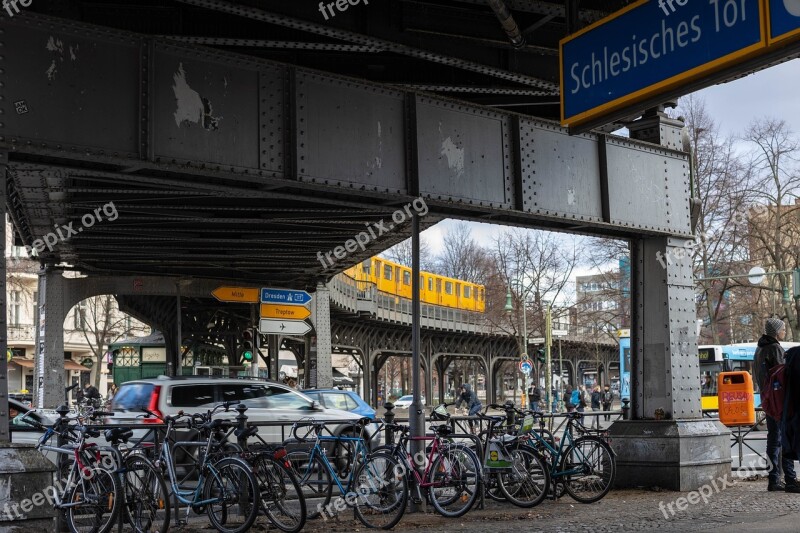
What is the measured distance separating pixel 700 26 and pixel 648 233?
243 inches

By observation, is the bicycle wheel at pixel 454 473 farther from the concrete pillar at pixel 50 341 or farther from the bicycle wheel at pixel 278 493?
the concrete pillar at pixel 50 341

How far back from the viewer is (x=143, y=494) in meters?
8.73

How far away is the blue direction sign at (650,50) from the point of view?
6.86m

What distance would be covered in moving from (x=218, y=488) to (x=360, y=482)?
1629mm

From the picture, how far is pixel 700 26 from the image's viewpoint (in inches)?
282

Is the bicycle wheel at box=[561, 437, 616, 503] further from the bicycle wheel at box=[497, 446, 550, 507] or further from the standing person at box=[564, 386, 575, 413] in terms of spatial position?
the standing person at box=[564, 386, 575, 413]

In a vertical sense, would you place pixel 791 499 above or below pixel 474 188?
below

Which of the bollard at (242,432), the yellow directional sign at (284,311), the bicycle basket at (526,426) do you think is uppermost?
the yellow directional sign at (284,311)

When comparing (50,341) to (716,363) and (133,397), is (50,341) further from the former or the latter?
(716,363)

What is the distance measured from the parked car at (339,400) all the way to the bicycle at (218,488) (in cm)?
912

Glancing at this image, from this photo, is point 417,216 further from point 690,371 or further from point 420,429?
point 690,371

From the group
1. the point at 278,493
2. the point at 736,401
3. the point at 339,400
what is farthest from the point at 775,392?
the point at 339,400

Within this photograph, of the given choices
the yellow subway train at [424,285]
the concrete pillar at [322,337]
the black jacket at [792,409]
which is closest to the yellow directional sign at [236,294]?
the concrete pillar at [322,337]

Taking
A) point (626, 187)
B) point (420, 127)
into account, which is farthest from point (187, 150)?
point (626, 187)
